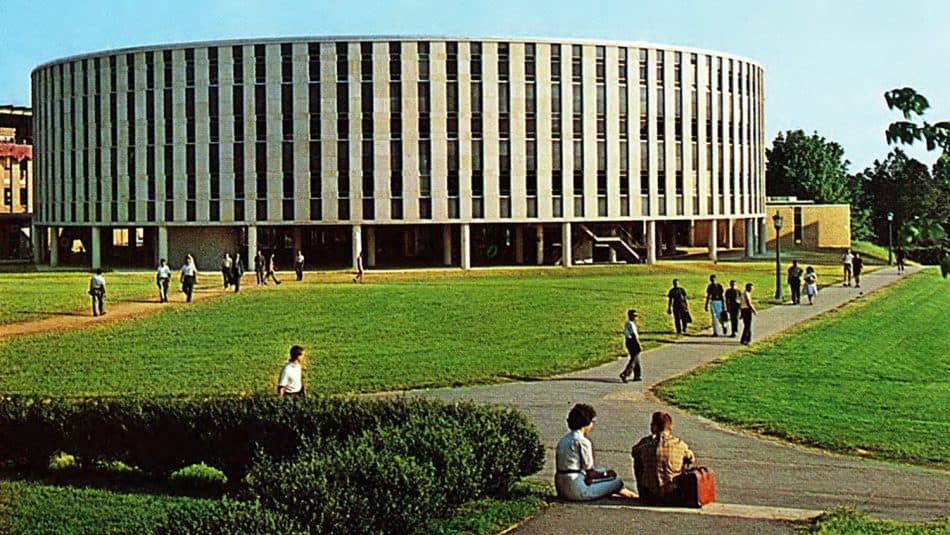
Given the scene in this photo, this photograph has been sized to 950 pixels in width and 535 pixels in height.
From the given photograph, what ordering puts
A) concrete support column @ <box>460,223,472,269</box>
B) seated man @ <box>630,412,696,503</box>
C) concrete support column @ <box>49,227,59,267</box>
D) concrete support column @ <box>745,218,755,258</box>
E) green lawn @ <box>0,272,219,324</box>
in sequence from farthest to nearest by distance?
concrete support column @ <box>745,218,755,258</box>
concrete support column @ <box>49,227,59,267</box>
concrete support column @ <box>460,223,472,269</box>
green lawn @ <box>0,272,219,324</box>
seated man @ <box>630,412,696,503</box>

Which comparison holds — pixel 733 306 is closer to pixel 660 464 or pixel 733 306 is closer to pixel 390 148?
pixel 660 464

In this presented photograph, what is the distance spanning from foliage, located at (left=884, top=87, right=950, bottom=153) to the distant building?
9383cm

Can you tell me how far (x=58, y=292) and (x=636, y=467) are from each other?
132 feet

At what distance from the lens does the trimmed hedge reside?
1410 centimetres

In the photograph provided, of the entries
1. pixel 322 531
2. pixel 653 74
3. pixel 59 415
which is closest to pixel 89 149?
pixel 653 74

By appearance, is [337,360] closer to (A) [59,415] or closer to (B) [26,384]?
(B) [26,384]

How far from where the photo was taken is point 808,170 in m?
113

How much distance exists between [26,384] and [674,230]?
62250 mm

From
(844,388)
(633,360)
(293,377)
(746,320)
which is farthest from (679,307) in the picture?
(293,377)

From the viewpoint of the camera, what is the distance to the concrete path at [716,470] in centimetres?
1241

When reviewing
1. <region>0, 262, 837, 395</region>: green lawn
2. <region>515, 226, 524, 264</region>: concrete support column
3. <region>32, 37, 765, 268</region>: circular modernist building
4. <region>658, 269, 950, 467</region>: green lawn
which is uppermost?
<region>32, 37, 765, 268</region>: circular modernist building

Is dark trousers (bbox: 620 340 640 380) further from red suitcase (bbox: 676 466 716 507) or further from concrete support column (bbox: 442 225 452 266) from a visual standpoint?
concrete support column (bbox: 442 225 452 266)

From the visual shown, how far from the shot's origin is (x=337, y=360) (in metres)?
29.5

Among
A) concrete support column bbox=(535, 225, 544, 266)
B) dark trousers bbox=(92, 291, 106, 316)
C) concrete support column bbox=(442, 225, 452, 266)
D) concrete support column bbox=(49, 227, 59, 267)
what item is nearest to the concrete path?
dark trousers bbox=(92, 291, 106, 316)
